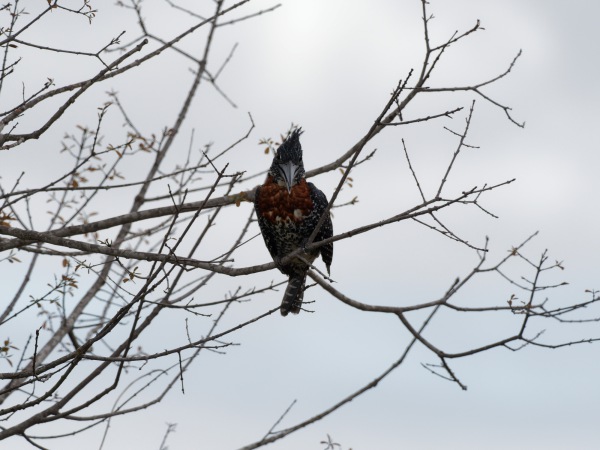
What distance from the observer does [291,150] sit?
301 inches

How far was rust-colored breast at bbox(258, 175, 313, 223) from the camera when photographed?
757 centimetres

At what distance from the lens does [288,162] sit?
25.1 feet

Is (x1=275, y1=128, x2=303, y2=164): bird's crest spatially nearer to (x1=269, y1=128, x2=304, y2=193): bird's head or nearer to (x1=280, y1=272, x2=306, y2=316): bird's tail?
(x1=269, y1=128, x2=304, y2=193): bird's head

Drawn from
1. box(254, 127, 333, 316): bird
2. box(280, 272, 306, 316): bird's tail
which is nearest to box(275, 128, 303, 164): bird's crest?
box(254, 127, 333, 316): bird

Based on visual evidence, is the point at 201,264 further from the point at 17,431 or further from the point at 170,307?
the point at 17,431

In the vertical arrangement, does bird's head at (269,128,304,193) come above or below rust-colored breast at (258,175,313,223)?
above

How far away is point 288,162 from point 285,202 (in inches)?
14.5

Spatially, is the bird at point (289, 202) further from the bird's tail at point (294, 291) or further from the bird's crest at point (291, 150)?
the bird's tail at point (294, 291)

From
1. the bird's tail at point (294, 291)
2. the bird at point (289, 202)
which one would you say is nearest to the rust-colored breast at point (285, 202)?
the bird at point (289, 202)

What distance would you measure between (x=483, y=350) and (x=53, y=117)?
10.7 ft

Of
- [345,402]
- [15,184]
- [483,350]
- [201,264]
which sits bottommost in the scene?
[345,402]

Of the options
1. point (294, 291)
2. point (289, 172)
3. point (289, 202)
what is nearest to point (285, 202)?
point (289, 202)

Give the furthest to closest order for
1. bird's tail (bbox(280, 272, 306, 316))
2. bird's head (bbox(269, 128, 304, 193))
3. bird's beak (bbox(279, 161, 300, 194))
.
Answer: bird's tail (bbox(280, 272, 306, 316)), bird's head (bbox(269, 128, 304, 193)), bird's beak (bbox(279, 161, 300, 194))

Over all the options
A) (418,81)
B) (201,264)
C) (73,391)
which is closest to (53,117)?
(201,264)
